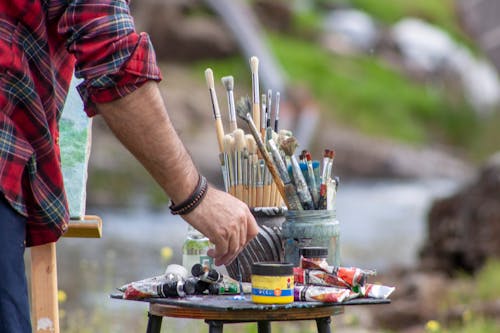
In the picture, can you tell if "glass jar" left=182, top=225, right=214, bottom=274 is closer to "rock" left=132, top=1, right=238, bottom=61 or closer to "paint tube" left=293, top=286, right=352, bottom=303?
"paint tube" left=293, top=286, right=352, bottom=303

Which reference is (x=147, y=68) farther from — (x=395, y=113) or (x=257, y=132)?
(x=395, y=113)

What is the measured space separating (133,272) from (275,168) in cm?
799

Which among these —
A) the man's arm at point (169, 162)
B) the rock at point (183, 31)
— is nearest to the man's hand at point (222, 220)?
the man's arm at point (169, 162)

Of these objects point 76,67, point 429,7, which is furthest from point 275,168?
point 429,7

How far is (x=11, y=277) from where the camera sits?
2.02 meters

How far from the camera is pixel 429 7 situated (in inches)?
1446

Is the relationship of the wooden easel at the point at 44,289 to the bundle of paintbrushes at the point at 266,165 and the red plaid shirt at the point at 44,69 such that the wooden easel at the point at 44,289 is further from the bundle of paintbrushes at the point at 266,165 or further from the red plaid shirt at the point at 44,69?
the bundle of paintbrushes at the point at 266,165

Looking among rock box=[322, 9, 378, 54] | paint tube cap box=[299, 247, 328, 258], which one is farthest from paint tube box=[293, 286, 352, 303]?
rock box=[322, 9, 378, 54]

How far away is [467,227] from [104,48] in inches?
257

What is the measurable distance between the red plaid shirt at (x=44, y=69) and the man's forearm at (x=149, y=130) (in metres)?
0.02

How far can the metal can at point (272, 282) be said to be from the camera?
2.18 meters

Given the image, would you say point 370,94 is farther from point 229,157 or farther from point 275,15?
point 229,157

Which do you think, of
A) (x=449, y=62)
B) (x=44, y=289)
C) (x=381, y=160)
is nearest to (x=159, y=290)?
(x=44, y=289)

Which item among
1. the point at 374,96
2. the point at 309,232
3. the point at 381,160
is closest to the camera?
the point at 309,232
